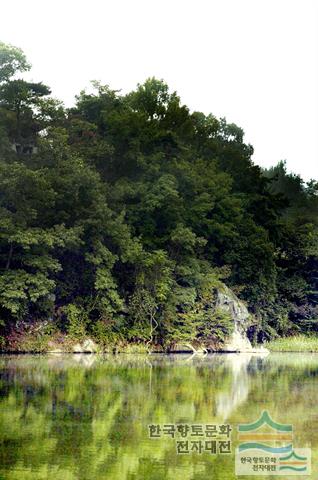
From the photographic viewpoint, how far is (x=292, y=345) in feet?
136

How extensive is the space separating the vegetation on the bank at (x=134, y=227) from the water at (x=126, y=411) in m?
4.75

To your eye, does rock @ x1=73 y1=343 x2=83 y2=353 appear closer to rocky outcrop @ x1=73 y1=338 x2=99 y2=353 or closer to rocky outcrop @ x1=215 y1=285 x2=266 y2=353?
rocky outcrop @ x1=73 y1=338 x2=99 y2=353

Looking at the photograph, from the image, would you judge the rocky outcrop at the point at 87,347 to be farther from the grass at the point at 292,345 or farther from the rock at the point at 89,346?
the grass at the point at 292,345

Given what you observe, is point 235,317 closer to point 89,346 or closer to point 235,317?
point 235,317

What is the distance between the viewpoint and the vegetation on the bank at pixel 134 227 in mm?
29641

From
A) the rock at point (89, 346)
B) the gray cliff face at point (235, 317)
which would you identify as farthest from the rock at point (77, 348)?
the gray cliff face at point (235, 317)

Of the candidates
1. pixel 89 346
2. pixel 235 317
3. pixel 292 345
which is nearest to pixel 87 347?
pixel 89 346

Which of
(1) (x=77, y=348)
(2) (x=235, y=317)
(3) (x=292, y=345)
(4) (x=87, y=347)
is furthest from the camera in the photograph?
(3) (x=292, y=345)

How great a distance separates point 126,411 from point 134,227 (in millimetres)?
20465

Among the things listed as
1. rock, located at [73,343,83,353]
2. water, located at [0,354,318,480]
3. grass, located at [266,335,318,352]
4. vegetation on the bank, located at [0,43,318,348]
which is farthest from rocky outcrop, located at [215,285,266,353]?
water, located at [0,354,318,480]

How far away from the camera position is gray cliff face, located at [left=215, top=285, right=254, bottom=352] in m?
37.2

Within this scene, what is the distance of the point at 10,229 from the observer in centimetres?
2814

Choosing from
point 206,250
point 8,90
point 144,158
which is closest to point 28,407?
point 8,90

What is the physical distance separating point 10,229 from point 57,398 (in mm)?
12730
